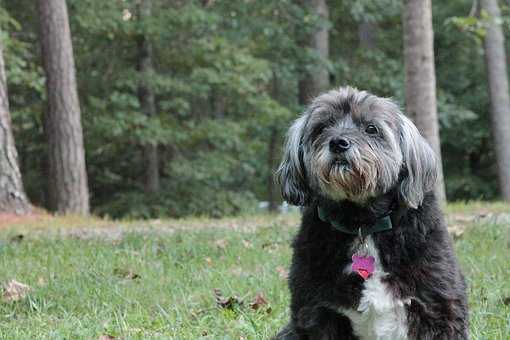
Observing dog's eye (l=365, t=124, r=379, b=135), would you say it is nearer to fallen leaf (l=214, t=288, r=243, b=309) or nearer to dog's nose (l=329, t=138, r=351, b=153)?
dog's nose (l=329, t=138, r=351, b=153)

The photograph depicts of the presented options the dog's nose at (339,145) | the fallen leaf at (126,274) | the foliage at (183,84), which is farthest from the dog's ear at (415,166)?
the foliage at (183,84)

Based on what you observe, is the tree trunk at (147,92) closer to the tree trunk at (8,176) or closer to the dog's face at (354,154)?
the tree trunk at (8,176)

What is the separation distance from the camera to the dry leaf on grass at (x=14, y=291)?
5361 millimetres

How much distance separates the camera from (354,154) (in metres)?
3.63

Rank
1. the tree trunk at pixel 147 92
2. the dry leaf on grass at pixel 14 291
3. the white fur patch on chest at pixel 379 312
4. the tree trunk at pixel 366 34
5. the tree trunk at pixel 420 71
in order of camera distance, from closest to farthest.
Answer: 1. the white fur patch on chest at pixel 379 312
2. the dry leaf on grass at pixel 14 291
3. the tree trunk at pixel 420 71
4. the tree trunk at pixel 147 92
5. the tree trunk at pixel 366 34

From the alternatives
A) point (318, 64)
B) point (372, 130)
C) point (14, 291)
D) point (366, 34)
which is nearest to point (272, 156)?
point (318, 64)

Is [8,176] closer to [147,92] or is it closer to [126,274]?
[126,274]

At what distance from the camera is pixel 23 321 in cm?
486

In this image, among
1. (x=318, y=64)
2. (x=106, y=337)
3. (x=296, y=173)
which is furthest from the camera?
(x=318, y=64)

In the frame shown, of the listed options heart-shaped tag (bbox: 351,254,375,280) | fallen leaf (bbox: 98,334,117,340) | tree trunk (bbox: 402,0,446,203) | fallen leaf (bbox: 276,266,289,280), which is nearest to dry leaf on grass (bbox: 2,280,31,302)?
fallen leaf (bbox: 98,334,117,340)

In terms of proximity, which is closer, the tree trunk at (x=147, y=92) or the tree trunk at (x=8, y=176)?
the tree trunk at (x=8, y=176)

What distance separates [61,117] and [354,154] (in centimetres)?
919

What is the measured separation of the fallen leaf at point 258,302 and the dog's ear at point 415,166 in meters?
1.69

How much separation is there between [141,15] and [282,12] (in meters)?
3.54
